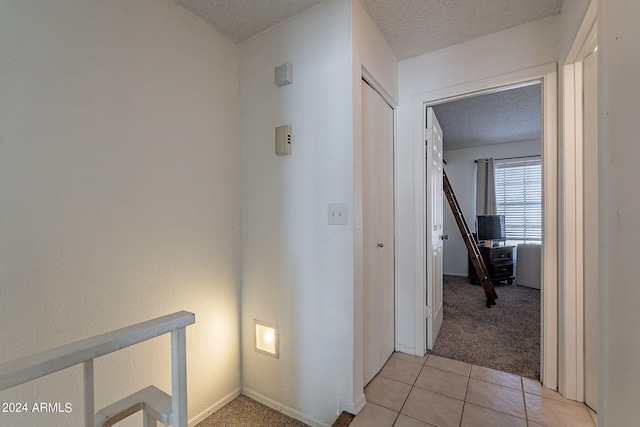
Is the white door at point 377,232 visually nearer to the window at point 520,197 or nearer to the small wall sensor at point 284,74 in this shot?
the small wall sensor at point 284,74

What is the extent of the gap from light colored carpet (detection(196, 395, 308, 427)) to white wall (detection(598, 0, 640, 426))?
150cm

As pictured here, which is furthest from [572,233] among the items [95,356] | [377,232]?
[95,356]

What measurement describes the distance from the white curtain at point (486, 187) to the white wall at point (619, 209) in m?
4.41

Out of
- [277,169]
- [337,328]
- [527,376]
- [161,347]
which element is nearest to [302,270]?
[337,328]

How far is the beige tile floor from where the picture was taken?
1.50 meters

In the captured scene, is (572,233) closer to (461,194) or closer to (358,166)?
(358,166)

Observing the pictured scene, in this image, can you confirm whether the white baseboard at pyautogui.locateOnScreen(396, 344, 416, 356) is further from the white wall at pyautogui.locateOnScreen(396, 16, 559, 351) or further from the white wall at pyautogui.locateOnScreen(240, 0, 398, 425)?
the white wall at pyautogui.locateOnScreen(240, 0, 398, 425)

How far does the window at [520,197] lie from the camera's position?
4.71m

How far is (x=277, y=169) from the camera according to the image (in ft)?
6.05

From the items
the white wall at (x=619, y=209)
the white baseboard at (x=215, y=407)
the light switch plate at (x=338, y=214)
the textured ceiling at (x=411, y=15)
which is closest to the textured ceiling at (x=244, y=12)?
the textured ceiling at (x=411, y=15)

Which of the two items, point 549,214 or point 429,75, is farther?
point 429,75

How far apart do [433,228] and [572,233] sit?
0.92 m

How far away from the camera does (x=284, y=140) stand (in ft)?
5.79

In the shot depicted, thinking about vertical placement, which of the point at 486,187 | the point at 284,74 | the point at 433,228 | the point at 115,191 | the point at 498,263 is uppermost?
the point at 284,74
